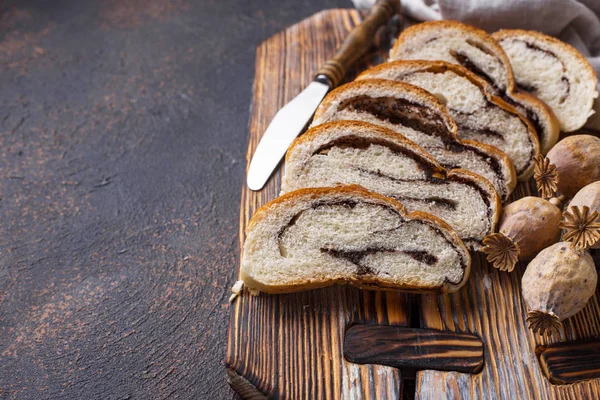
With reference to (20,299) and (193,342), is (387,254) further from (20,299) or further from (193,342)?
(20,299)

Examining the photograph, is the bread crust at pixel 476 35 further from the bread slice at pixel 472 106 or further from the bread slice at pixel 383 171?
the bread slice at pixel 383 171

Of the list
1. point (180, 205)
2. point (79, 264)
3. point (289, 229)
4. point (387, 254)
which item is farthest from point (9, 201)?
point (387, 254)

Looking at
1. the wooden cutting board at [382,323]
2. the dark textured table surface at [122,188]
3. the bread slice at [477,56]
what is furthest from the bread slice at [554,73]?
the dark textured table surface at [122,188]

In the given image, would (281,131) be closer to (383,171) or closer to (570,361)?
(383,171)

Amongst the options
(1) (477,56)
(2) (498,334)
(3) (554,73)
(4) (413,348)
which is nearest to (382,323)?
(4) (413,348)

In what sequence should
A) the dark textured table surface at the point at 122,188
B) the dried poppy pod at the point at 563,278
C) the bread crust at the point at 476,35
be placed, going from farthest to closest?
the bread crust at the point at 476,35 < the dark textured table surface at the point at 122,188 < the dried poppy pod at the point at 563,278

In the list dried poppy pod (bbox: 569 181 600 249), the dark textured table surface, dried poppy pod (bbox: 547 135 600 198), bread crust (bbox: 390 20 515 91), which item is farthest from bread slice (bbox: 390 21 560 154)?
the dark textured table surface

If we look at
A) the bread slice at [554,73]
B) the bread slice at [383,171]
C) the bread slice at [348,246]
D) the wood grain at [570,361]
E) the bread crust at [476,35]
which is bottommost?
the wood grain at [570,361]

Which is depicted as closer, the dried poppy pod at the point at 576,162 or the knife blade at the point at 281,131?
the dried poppy pod at the point at 576,162
